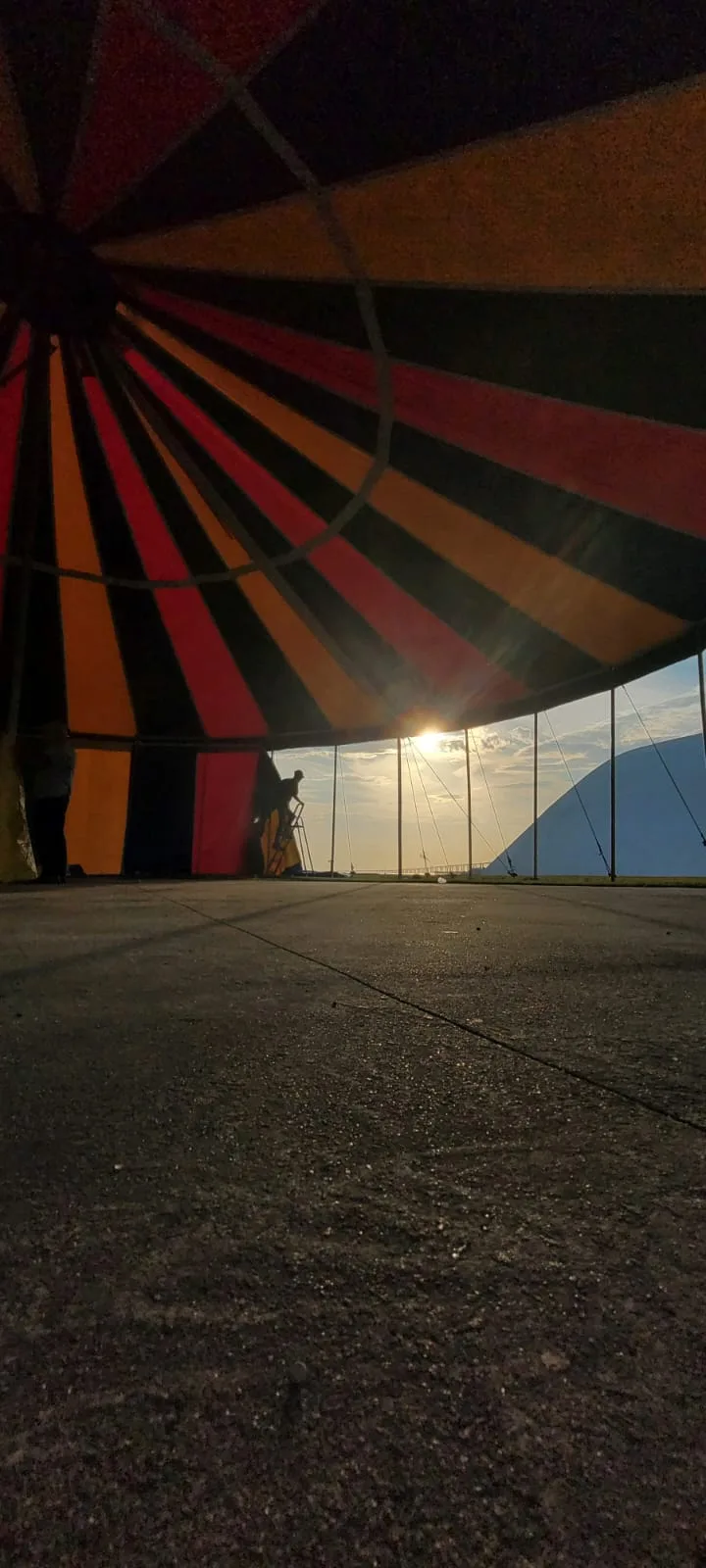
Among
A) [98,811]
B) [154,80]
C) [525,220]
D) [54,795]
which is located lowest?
[54,795]

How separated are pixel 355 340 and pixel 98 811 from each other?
785 centimetres

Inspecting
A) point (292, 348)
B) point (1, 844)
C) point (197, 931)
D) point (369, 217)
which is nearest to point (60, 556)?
point (1, 844)

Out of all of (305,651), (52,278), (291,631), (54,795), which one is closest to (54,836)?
(54,795)

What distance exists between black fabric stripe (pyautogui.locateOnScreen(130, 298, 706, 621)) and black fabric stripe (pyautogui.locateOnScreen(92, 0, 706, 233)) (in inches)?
67.8

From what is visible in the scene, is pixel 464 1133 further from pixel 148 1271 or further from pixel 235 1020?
pixel 235 1020

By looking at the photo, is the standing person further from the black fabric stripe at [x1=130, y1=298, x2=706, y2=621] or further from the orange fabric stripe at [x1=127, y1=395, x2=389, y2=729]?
the black fabric stripe at [x1=130, y1=298, x2=706, y2=621]

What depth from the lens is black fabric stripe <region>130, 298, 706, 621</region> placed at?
4871mm

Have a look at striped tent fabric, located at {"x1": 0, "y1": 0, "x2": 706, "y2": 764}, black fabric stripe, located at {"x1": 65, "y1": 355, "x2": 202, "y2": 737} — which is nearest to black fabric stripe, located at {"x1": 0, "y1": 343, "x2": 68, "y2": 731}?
striped tent fabric, located at {"x1": 0, "y1": 0, "x2": 706, "y2": 764}

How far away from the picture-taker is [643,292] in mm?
3594

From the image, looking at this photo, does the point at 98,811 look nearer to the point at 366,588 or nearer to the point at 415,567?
the point at 366,588

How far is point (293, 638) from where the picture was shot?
26.6 ft

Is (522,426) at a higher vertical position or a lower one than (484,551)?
higher

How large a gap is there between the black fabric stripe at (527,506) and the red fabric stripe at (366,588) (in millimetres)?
929

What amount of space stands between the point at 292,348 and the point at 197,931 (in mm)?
3909
